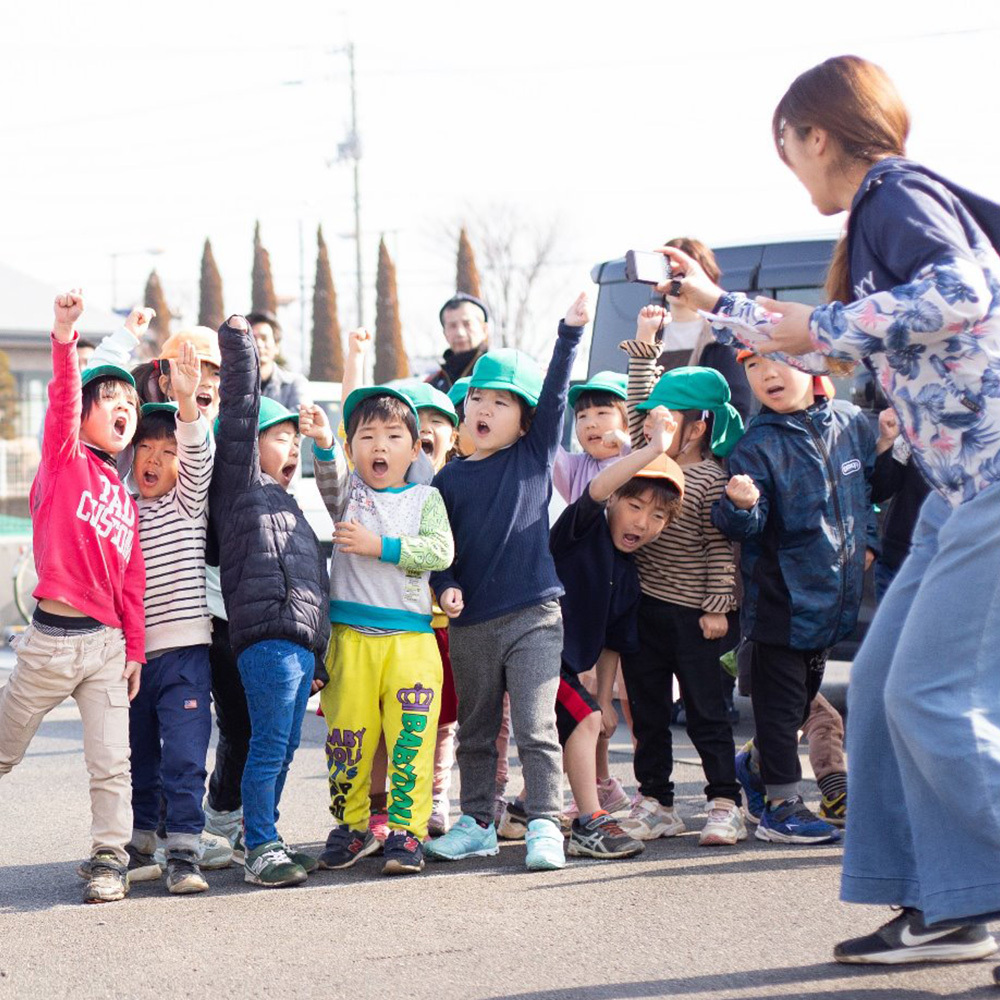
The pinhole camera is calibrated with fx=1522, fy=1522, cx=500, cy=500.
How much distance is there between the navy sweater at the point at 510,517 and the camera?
16.6 ft

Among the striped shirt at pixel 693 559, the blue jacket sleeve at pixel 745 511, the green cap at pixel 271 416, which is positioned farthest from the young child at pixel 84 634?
the blue jacket sleeve at pixel 745 511


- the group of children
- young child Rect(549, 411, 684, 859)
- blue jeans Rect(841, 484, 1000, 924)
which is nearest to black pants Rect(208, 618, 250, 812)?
the group of children

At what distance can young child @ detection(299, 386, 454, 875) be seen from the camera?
4.94 m

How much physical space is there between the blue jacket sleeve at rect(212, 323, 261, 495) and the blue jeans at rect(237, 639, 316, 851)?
0.54m

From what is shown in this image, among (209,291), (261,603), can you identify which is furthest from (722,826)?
(209,291)

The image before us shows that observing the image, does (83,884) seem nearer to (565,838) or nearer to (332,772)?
(332,772)

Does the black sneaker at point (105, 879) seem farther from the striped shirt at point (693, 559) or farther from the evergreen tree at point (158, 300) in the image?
the evergreen tree at point (158, 300)

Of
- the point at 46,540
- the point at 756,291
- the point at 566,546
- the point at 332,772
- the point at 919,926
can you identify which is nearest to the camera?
the point at 919,926

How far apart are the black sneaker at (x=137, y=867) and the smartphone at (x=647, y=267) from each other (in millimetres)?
2383

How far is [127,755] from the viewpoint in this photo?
4.69 metres

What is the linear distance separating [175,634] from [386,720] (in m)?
0.74

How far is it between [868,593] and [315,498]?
24.8 feet

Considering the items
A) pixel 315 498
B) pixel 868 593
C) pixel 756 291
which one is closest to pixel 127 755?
pixel 868 593

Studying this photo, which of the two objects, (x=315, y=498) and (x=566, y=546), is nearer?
(x=566, y=546)
